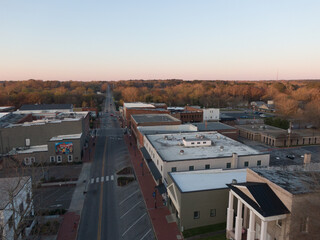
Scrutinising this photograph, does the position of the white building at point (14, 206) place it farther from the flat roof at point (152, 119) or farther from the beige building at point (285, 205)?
the flat roof at point (152, 119)

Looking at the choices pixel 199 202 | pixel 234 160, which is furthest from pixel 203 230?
pixel 234 160

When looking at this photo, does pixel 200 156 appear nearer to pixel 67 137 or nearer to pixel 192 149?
pixel 192 149

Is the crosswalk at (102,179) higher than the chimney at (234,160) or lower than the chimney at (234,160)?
lower

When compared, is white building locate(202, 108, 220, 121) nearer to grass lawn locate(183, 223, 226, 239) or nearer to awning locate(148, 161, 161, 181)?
awning locate(148, 161, 161, 181)

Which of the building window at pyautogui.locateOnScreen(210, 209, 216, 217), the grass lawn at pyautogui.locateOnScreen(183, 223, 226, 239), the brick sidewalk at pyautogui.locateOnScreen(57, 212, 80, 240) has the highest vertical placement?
the building window at pyautogui.locateOnScreen(210, 209, 216, 217)

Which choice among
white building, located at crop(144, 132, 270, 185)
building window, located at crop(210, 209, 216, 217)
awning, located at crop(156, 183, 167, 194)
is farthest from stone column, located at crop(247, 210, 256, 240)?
white building, located at crop(144, 132, 270, 185)

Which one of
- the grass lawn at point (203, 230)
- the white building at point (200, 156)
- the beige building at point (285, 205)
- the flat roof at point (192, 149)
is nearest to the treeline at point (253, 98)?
the flat roof at point (192, 149)

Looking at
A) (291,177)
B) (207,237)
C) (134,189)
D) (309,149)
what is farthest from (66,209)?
(309,149)
